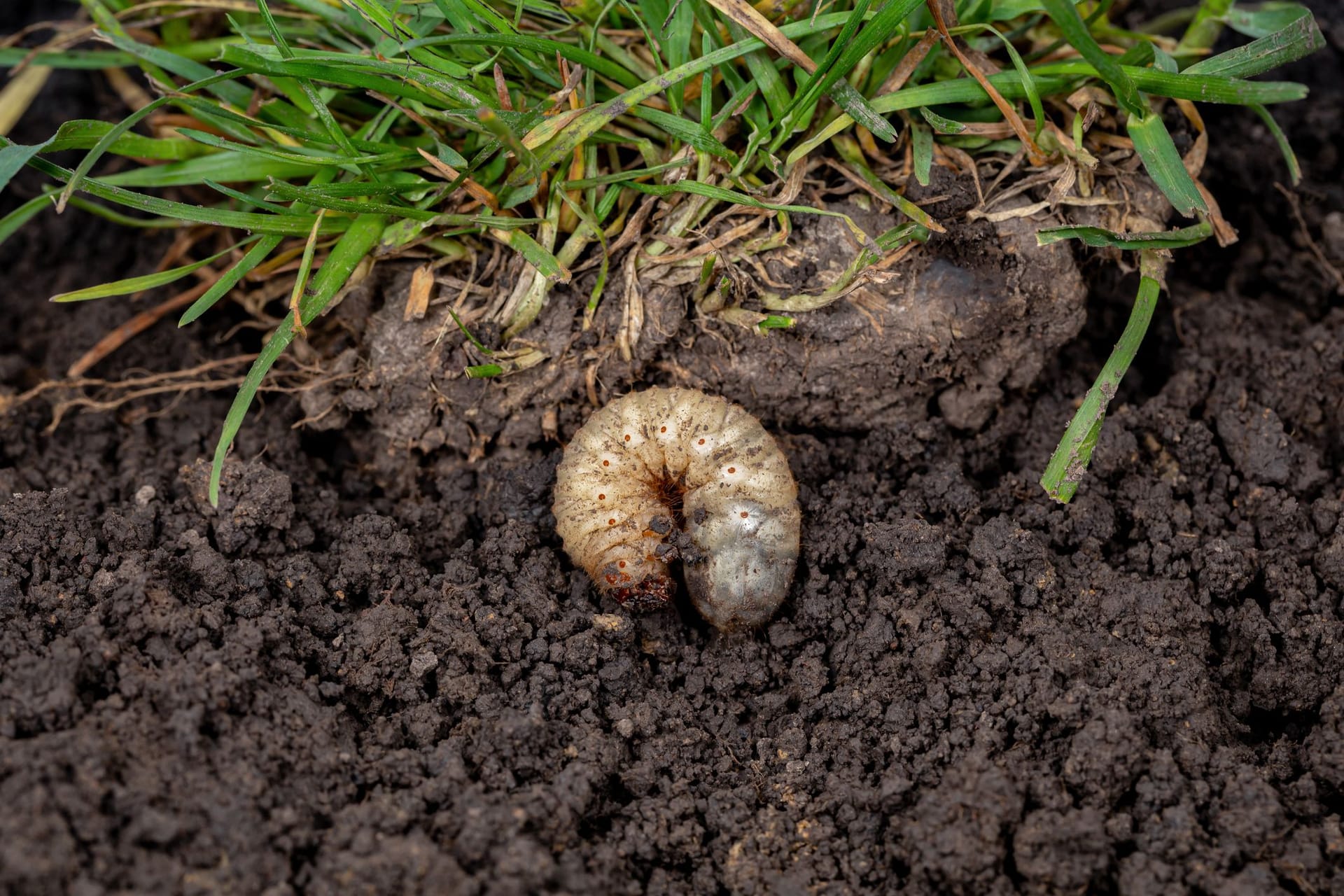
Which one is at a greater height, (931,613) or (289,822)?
(289,822)

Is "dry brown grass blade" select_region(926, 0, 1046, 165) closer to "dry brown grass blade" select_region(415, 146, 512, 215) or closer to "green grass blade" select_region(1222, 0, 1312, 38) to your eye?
"green grass blade" select_region(1222, 0, 1312, 38)

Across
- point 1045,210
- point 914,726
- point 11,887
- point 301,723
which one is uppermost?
point 1045,210

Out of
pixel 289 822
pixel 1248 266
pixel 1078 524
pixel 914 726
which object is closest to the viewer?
pixel 289 822

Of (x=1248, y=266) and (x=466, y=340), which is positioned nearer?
(x=466, y=340)

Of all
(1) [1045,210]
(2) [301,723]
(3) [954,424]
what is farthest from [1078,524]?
(2) [301,723]

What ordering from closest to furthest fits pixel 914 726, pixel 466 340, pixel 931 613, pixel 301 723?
pixel 301 723, pixel 914 726, pixel 931 613, pixel 466 340

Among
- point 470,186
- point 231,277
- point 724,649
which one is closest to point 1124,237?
point 724,649

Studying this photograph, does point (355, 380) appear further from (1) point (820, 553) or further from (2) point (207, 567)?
(1) point (820, 553)

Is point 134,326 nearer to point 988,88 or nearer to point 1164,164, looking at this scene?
point 988,88
